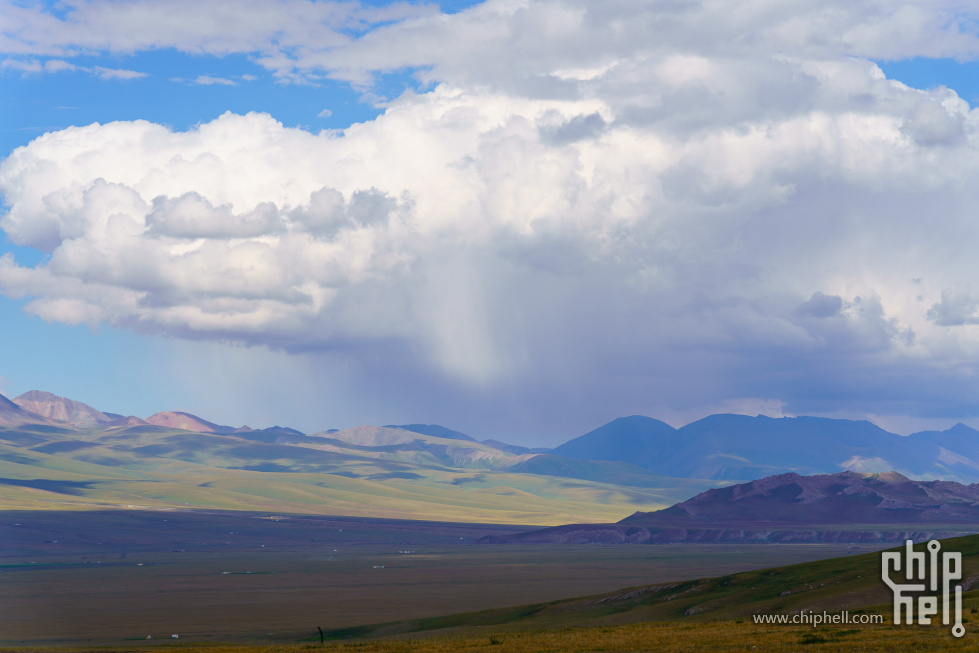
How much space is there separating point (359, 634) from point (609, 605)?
26415 millimetres

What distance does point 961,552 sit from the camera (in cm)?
9012

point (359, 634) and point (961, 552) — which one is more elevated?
point (961, 552)

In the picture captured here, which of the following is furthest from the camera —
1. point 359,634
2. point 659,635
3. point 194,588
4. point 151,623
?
point 194,588

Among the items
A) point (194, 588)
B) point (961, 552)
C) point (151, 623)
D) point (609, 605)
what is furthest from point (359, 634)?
point (194, 588)

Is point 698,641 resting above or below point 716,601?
above

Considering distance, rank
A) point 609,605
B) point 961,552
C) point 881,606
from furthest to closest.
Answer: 1. point 609,605
2. point 961,552
3. point 881,606

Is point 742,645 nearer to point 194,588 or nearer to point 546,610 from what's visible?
point 546,610

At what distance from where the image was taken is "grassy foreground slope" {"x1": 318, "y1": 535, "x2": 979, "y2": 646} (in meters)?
78.1

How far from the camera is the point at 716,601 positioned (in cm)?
8775

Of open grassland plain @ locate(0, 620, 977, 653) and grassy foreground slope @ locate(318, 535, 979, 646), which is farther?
grassy foreground slope @ locate(318, 535, 979, 646)

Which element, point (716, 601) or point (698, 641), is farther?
point (716, 601)

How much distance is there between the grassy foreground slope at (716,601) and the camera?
256 feet

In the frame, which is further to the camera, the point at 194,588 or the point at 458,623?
the point at 194,588

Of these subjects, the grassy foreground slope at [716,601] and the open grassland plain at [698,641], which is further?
the grassy foreground slope at [716,601]
